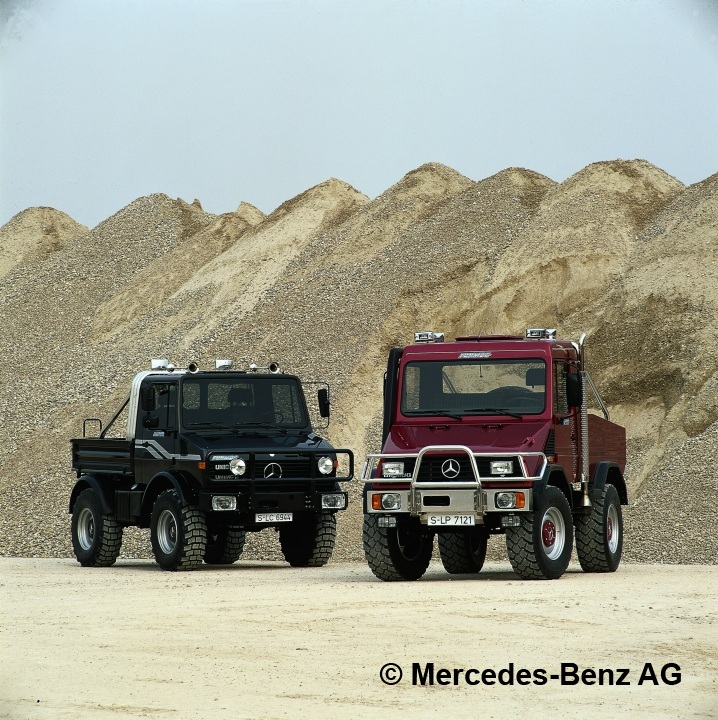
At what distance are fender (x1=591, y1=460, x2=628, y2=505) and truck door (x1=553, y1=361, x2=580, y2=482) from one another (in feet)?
2.41

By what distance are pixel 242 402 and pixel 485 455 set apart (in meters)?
5.08

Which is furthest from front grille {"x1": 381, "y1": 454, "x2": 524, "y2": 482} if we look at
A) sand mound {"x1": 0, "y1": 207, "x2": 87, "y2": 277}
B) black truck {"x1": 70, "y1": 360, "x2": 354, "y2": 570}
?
sand mound {"x1": 0, "y1": 207, "x2": 87, "y2": 277}

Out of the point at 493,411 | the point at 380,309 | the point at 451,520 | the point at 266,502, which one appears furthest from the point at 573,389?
the point at 380,309

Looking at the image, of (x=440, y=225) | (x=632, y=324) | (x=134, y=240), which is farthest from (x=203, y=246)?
(x=632, y=324)

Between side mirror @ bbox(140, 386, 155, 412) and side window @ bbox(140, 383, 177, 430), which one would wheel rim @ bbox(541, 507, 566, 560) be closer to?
side window @ bbox(140, 383, 177, 430)

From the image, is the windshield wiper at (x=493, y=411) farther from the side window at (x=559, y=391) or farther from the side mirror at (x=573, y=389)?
the side mirror at (x=573, y=389)

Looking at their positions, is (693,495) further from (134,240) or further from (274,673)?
(134,240)

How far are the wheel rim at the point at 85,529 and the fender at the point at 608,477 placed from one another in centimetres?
841

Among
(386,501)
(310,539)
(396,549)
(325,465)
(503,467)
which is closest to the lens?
(503,467)

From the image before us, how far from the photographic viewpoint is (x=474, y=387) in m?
17.9

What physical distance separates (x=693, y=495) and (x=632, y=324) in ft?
37.6

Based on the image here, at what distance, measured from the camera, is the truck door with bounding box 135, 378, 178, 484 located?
66.4 feet

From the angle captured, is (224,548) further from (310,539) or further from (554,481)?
(554,481)

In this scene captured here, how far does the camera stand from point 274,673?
10953 mm
